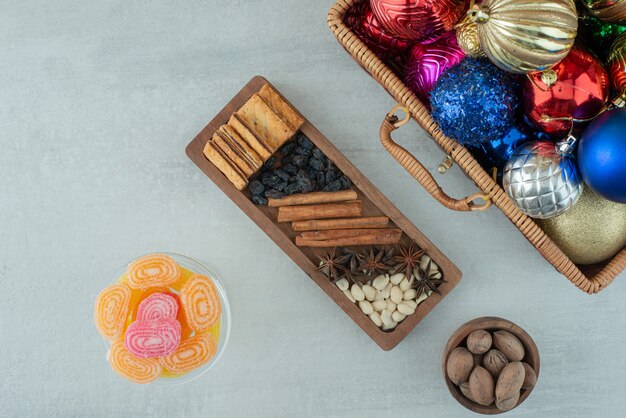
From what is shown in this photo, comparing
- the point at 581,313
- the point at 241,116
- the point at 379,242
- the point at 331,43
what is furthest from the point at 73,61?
the point at 581,313

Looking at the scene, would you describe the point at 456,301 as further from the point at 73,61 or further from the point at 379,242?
the point at 73,61

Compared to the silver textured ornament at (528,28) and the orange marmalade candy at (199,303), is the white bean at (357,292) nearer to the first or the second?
the orange marmalade candy at (199,303)

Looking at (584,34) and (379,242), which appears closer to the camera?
(584,34)

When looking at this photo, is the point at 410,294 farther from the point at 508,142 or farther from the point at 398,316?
the point at 508,142

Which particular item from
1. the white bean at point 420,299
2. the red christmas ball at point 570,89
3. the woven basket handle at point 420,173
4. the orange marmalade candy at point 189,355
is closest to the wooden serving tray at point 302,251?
the white bean at point 420,299

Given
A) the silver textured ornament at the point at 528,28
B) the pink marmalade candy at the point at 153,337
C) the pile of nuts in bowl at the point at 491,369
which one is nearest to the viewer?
the silver textured ornament at the point at 528,28
